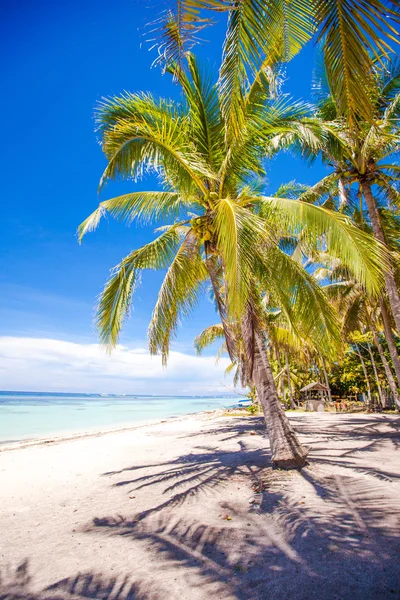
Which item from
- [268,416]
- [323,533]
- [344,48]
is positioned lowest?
[323,533]

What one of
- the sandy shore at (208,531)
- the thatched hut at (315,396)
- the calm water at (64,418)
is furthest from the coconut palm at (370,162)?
the calm water at (64,418)

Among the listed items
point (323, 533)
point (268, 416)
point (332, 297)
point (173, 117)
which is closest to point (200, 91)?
point (173, 117)

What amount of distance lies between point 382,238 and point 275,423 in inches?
220

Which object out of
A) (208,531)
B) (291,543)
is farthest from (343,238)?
(208,531)

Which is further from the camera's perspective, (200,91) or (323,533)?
(200,91)

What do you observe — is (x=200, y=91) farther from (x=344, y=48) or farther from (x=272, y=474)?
(x=272, y=474)

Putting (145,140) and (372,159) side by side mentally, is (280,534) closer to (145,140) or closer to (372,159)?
(145,140)

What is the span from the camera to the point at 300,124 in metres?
5.75

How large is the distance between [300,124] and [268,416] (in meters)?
5.25

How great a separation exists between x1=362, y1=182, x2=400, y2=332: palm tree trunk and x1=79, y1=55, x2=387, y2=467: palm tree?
10.0 ft

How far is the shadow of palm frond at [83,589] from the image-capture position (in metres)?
2.48

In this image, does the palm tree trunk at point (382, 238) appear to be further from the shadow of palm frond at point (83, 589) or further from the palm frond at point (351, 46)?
the shadow of palm frond at point (83, 589)

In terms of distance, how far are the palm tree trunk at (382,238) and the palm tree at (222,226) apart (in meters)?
3.05

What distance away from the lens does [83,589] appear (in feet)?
8.52
